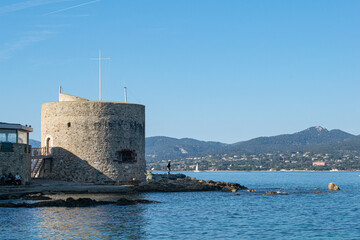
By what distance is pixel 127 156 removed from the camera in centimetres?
3750

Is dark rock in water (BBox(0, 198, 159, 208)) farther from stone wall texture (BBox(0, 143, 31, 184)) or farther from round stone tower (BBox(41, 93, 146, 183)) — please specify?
round stone tower (BBox(41, 93, 146, 183))

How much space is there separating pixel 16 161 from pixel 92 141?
5.92 meters

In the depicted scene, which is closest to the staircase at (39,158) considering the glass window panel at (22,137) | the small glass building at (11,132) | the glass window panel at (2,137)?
the glass window panel at (22,137)

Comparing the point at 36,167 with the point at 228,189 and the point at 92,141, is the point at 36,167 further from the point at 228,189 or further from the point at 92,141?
the point at 228,189

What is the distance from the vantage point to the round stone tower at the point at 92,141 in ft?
119

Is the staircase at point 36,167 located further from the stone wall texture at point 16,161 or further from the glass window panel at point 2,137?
the glass window panel at point 2,137

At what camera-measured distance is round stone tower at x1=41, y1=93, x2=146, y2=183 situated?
36312 millimetres

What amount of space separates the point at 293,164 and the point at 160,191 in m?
148

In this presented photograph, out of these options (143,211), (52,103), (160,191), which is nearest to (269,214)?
(143,211)

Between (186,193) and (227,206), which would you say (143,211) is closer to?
(227,206)

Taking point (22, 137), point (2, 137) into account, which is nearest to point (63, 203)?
point (2, 137)

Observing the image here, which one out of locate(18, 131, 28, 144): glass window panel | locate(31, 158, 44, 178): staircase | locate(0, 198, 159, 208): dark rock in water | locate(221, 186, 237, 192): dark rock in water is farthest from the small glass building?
locate(221, 186, 237, 192): dark rock in water

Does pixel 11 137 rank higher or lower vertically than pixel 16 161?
higher

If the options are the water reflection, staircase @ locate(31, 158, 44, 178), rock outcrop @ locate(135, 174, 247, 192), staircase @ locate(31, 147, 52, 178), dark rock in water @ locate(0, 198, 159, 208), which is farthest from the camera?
staircase @ locate(31, 158, 44, 178)
